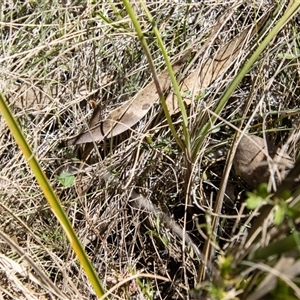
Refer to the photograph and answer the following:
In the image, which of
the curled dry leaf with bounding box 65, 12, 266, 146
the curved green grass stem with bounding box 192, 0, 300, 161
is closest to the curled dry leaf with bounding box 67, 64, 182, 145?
the curled dry leaf with bounding box 65, 12, 266, 146

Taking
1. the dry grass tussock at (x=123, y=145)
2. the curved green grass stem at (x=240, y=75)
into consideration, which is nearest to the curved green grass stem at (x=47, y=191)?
the dry grass tussock at (x=123, y=145)

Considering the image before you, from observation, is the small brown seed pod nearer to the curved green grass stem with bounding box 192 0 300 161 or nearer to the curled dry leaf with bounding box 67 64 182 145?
the curved green grass stem with bounding box 192 0 300 161

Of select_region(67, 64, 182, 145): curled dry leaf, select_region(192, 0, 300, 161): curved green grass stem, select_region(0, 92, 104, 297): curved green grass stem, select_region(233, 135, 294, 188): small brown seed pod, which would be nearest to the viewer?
select_region(0, 92, 104, 297): curved green grass stem

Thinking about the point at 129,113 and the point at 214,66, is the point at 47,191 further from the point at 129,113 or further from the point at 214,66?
the point at 214,66

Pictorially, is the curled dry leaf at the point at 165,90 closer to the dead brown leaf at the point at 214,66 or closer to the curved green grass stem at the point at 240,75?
the dead brown leaf at the point at 214,66

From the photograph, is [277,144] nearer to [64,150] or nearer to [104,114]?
[104,114]

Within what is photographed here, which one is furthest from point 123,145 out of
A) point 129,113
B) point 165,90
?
point 165,90

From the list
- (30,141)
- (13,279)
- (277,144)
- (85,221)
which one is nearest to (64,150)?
(30,141)

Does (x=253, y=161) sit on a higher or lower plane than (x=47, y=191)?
lower

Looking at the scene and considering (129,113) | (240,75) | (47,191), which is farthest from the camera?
(129,113)
